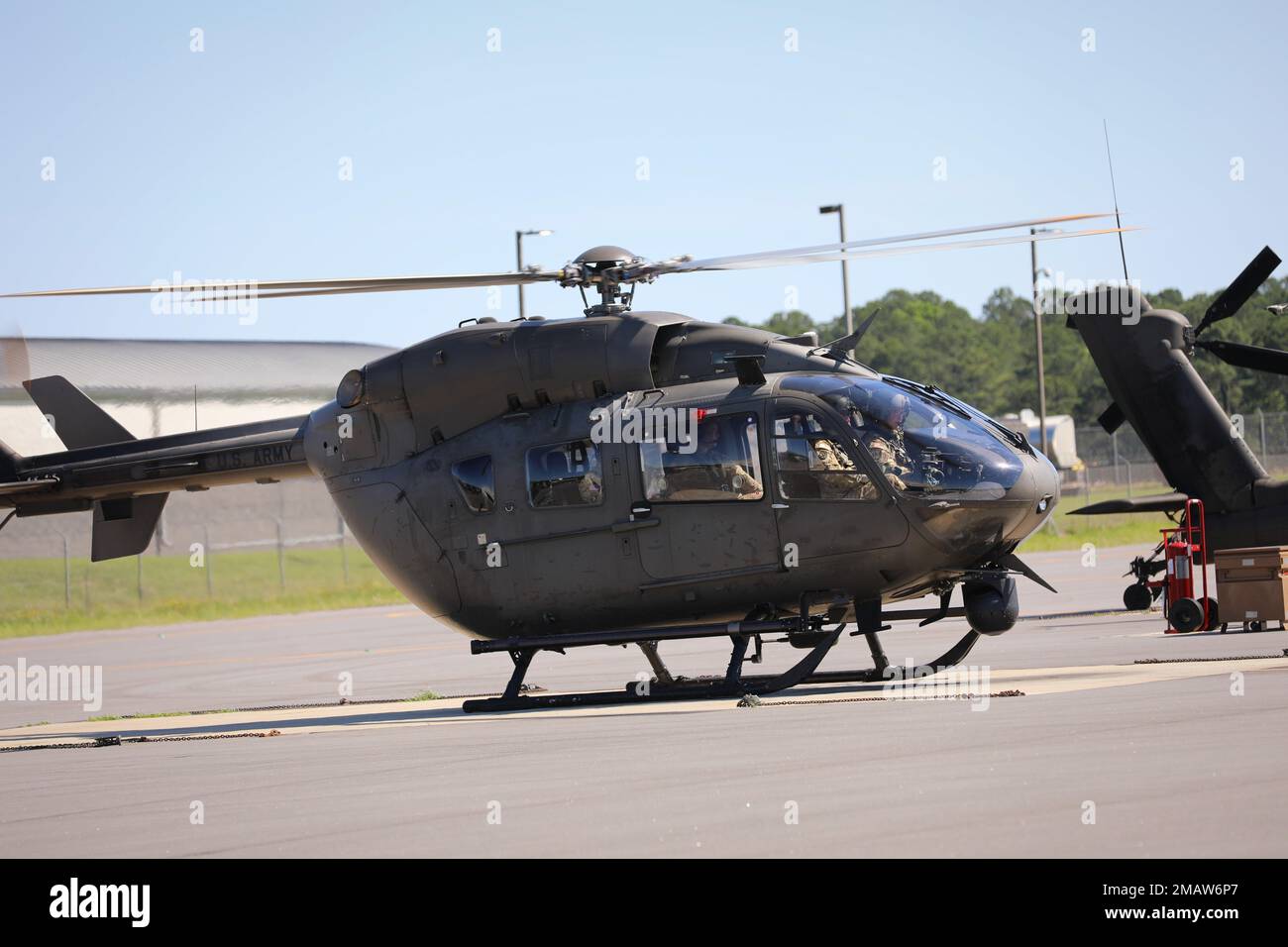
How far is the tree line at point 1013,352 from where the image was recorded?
82.6m

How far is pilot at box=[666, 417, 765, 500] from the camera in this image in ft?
44.4

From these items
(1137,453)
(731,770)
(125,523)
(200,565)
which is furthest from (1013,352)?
(731,770)

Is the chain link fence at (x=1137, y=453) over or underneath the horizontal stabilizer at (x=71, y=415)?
over

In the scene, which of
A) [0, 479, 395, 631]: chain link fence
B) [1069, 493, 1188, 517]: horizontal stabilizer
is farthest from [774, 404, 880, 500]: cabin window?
[0, 479, 395, 631]: chain link fence

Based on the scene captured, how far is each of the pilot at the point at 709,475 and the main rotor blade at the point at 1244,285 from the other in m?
9.87

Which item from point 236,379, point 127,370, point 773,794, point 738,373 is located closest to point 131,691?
point 738,373

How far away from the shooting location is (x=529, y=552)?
14484 mm

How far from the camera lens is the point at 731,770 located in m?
8.88

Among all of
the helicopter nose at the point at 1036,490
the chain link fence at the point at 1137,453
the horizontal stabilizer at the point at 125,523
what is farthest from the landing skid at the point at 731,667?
the chain link fence at the point at 1137,453

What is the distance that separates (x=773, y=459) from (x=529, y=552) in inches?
107
